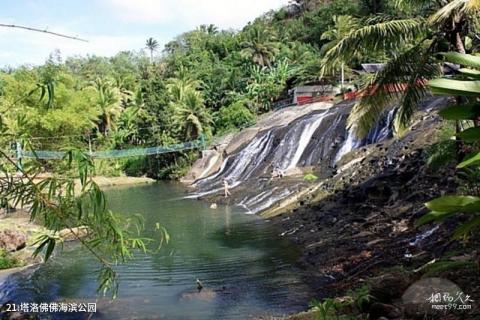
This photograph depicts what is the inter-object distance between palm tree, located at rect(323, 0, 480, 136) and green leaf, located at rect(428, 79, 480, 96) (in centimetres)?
555

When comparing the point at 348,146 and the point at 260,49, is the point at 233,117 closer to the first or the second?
the point at 260,49

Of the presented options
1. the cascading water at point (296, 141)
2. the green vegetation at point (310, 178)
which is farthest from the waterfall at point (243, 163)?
the green vegetation at point (310, 178)

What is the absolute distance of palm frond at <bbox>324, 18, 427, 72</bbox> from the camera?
8055 millimetres

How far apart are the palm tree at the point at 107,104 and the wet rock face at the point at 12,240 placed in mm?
29835

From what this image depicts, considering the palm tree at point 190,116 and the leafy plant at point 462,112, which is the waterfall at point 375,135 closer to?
the palm tree at point 190,116

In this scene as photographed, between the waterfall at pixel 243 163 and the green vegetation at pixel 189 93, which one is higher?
the green vegetation at pixel 189 93

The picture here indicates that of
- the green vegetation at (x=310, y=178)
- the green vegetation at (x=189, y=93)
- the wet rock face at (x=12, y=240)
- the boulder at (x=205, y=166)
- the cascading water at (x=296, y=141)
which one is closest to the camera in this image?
the wet rock face at (x=12, y=240)

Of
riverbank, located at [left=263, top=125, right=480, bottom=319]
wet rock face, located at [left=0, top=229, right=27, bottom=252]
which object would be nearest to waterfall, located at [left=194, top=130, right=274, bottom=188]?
riverbank, located at [left=263, top=125, right=480, bottom=319]

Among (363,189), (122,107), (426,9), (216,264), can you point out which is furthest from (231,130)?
(426,9)

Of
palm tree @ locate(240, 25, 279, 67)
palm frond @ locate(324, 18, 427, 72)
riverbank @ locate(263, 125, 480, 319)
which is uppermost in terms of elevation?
palm tree @ locate(240, 25, 279, 67)

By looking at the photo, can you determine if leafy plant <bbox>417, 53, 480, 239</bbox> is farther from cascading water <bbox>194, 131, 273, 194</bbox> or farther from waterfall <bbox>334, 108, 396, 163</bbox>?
cascading water <bbox>194, 131, 273, 194</bbox>

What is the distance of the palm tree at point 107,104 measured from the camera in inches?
1668

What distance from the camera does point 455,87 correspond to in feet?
8.44

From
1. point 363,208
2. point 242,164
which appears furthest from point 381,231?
point 242,164
